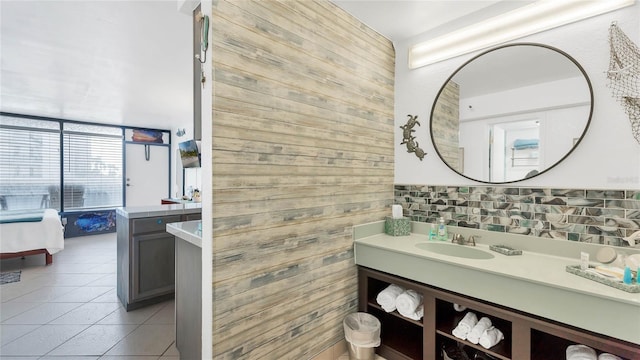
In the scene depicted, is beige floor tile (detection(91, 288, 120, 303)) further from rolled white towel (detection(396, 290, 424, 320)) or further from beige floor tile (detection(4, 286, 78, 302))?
rolled white towel (detection(396, 290, 424, 320))

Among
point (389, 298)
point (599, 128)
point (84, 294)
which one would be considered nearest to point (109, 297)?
point (84, 294)

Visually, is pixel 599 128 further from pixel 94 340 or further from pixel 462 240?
pixel 94 340

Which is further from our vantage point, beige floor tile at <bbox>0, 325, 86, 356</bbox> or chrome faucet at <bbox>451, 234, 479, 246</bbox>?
beige floor tile at <bbox>0, 325, 86, 356</bbox>

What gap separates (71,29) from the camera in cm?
225

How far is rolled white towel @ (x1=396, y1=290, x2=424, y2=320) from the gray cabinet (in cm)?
242

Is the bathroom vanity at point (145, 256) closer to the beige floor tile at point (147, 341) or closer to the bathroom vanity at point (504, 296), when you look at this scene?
the beige floor tile at point (147, 341)

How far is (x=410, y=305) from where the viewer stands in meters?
1.75

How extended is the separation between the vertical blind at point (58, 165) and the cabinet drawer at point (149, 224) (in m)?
4.67

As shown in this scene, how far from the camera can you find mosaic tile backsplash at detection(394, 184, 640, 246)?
1493mm

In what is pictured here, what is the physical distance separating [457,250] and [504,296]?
56 cm

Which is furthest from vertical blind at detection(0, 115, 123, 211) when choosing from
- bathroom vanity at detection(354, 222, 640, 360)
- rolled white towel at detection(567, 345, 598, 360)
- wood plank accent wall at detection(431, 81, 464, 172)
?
rolled white towel at detection(567, 345, 598, 360)

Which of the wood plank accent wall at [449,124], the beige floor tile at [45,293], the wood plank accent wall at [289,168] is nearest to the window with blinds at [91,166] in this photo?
the beige floor tile at [45,293]

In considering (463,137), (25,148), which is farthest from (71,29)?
(25,148)

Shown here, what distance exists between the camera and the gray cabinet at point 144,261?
2.66 meters
